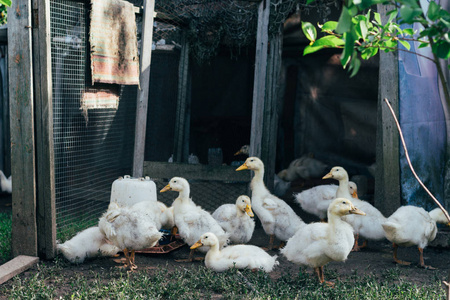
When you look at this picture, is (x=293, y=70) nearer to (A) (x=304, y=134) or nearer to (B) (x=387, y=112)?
(A) (x=304, y=134)

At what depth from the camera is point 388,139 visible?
6.68 m

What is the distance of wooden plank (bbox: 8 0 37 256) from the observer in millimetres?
5250

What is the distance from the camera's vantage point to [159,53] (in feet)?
30.1

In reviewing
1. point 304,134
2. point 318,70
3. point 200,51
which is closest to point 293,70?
point 318,70

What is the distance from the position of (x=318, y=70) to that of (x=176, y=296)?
22.6 feet

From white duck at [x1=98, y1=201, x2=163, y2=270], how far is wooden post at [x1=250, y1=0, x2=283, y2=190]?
229 cm

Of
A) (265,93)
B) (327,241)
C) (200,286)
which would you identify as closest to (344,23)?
(327,241)

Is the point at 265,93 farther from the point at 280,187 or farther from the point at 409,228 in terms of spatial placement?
the point at 409,228

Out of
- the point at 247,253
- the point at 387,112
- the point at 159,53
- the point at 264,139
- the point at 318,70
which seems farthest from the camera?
the point at 318,70

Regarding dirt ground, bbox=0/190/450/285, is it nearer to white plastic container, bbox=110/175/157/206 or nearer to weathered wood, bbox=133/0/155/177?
white plastic container, bbox=110/175/157/206

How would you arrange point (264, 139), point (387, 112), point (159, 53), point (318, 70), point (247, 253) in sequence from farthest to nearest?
point (318, 70)
point (159, 53)
point (264, 139)
point (387, 112)
point (247, 253)

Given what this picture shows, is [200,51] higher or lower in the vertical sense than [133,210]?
higher

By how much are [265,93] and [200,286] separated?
146 inches

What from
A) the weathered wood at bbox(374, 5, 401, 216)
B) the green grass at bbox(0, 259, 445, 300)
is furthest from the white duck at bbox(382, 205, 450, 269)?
the weathered wood at bbox(374, 5, 401, 216)
